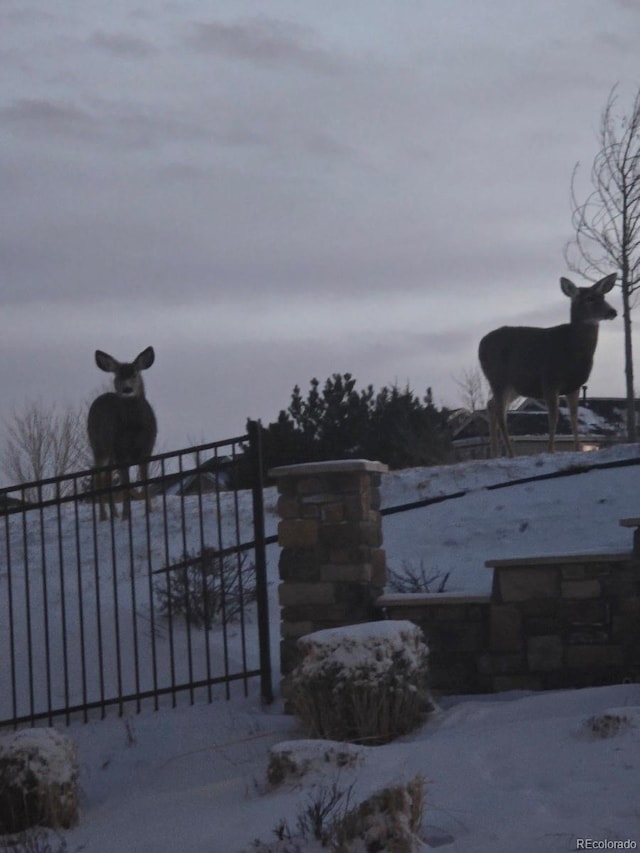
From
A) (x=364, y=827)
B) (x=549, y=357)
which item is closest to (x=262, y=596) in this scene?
(x=364, y=827)

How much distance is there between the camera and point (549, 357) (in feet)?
53.5

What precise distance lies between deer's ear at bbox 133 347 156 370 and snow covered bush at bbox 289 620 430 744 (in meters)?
8.39

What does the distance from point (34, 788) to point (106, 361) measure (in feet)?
30.4

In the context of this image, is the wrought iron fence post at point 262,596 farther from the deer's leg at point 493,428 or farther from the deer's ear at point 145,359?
the deer's leg at point 493,428

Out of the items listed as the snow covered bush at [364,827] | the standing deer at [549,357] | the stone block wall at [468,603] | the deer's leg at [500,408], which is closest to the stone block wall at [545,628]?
the stone block wall at [468,603]

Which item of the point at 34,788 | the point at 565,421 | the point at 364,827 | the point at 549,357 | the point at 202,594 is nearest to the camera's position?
the point at 364,827

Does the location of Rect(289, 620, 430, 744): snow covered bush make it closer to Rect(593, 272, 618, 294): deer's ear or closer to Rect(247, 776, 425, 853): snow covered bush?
Rect(247, 776, 425, 853): snow covered bush

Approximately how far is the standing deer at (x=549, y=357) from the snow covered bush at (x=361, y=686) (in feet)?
29.3

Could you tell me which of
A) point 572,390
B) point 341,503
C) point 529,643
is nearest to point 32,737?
point 341,503

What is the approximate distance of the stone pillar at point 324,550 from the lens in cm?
847

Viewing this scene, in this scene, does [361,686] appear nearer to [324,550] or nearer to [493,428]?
[324,550]

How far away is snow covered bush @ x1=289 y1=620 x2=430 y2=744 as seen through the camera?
719 cm

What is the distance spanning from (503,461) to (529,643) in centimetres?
678

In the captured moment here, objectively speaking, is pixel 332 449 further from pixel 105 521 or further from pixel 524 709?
pixel 524 709
